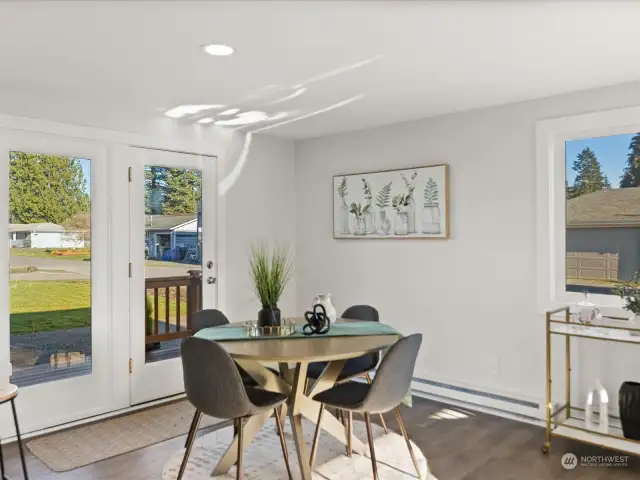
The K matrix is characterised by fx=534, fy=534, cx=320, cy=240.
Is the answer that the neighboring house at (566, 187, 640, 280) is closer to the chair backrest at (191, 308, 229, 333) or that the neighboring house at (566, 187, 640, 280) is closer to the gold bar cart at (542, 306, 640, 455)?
the gold bar cart at (542, 306, 640, 455)

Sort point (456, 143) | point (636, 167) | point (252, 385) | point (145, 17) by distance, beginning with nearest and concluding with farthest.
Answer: point (145, 17) → point (252, 385) → point (636, 167) → point (456, 143)

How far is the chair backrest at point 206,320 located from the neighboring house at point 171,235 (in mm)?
904

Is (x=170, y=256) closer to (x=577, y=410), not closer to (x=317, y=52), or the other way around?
(x=317, y=52)

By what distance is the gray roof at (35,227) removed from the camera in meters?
3.55

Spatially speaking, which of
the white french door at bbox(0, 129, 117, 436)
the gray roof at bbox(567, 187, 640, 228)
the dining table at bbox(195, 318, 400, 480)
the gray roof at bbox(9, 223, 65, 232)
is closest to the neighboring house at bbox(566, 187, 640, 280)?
the gray roof at bbox(567, 187, 640, 228)

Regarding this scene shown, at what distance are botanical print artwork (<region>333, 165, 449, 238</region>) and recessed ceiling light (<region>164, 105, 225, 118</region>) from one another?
1.52 metres

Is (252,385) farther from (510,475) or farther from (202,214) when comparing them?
(202,214)

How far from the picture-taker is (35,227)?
3.64 m

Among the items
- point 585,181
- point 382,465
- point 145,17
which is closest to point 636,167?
point 585,181

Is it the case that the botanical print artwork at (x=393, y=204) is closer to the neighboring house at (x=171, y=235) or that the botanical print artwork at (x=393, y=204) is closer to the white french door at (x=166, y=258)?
the white french door at (x=166, y=258)

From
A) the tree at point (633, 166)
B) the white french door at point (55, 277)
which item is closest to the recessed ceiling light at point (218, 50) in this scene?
the white french door at point (55, 277)

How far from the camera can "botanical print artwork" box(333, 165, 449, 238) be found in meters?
4.33

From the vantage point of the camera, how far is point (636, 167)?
3.47 meters

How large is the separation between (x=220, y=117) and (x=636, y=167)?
304cm
